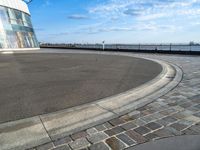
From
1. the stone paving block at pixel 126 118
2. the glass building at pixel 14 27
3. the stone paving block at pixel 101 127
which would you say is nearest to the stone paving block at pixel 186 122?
the stone paving block at pixel 126 118

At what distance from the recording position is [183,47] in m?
23.7

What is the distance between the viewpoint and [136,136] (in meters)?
3.52

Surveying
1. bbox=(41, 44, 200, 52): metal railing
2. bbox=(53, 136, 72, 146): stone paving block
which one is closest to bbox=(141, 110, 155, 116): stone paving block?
bbox=(53, 136, 72, 146): stone paving block

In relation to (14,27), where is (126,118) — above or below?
below

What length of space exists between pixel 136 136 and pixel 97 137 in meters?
0.73

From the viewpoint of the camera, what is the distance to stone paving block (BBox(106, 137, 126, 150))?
318cm

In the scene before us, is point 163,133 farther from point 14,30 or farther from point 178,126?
point 14,30

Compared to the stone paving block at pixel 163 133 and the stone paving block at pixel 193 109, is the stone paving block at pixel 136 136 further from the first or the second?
the stone paving block at pixel 193 109

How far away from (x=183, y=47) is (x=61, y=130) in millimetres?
23301

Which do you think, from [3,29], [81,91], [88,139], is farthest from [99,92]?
[3,29]

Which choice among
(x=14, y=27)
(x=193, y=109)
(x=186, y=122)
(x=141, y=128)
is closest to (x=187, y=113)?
(x=193, y=109)

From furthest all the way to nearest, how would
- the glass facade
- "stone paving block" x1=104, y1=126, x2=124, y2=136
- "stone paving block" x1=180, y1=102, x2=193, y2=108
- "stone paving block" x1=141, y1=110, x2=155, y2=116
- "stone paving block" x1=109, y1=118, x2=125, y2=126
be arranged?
1. the glass facade
2. "stone paving block" x1=180, y1=102, x2=193, y2=108
3. "stone paving block" x1=141, y1=110, x2=155, y2=116
4. "stone paving block" x1=109, y1=118, x2=125, y2=126
5. "stone paving block" x1=104, y1=126, x2=124, y2=136

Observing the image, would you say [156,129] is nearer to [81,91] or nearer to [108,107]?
[108,107]

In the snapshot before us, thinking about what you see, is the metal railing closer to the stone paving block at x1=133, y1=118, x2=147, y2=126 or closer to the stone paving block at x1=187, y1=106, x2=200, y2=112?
the stone paving block at x1=187, y1=106, x2=200, y2=112
